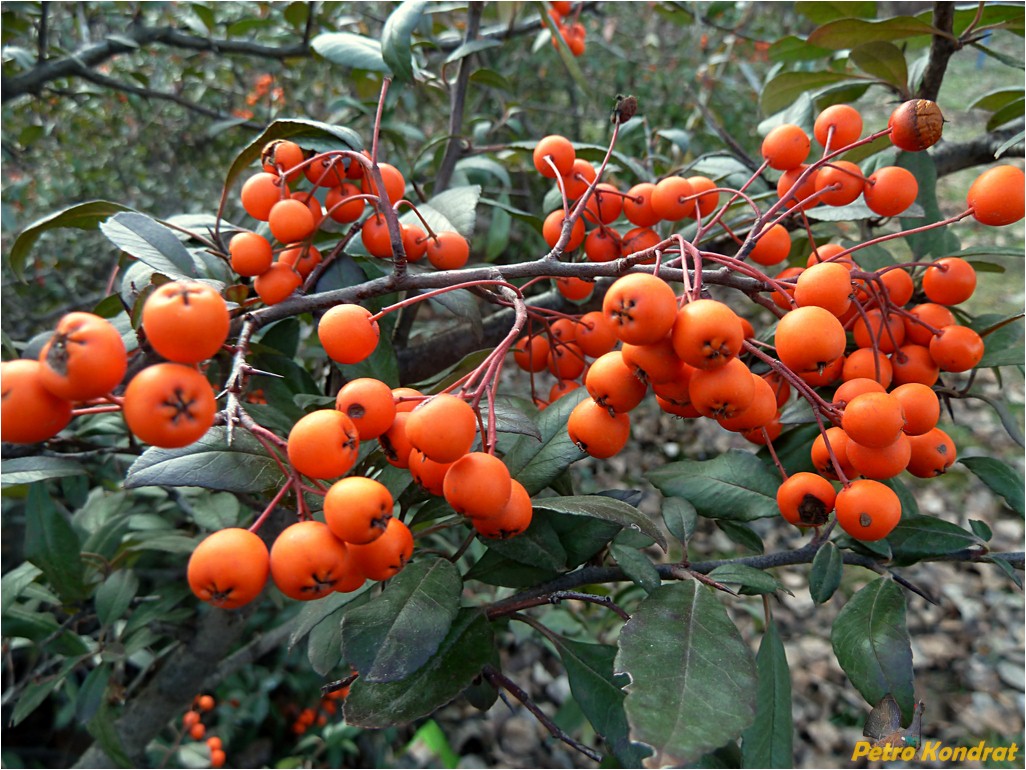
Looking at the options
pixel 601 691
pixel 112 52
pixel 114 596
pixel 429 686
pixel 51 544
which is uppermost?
pixel 112 52

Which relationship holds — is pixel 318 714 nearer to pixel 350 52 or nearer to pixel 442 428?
pixel 350 52

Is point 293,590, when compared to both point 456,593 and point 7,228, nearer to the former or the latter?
point 456,593

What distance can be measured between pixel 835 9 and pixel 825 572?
181 cm

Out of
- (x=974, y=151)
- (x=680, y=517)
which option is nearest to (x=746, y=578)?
(x=680, y=517)

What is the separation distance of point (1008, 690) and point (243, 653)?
3754 mm

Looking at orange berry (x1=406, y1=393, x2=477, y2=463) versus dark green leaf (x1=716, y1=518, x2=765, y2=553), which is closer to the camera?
orange berry (x1=406, y1=393, x2=477, y2=463)

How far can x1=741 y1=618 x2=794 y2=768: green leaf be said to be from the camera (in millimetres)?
1310

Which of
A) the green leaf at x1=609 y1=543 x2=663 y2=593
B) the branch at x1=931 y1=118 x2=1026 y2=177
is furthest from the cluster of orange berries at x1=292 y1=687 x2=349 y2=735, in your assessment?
the branch at x1=931 y1=118 x2=1026 y2=177

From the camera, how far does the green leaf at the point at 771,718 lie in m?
1.31

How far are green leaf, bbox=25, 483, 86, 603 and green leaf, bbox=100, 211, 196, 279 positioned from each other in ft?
3.27

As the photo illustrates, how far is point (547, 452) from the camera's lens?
A: 1.34 m

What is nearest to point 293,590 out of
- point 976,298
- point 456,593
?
point 456,593

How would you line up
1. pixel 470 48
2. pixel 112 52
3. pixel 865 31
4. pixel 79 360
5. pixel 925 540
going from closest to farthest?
pixel 79 360, pixel 925 540, pixel 865 31, pixel 470 48, pixel 112 52

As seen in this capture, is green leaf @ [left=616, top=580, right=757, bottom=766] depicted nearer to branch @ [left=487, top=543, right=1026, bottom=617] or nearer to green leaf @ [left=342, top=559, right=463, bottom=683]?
branch @ [left=487, top=543, right=1026, bottom=617]
